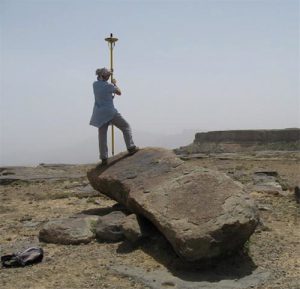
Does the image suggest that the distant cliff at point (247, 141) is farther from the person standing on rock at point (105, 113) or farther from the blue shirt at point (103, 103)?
the blue shirt at point (103, 103)

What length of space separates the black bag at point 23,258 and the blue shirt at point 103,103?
2.46 meters

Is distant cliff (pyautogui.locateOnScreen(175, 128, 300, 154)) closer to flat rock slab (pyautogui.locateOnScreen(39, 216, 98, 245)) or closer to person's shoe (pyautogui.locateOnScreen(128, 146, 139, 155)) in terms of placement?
person's shoe (pyautogui.locateOnScreen(128, 146, 139, 155))

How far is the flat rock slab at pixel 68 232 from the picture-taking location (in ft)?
19.7

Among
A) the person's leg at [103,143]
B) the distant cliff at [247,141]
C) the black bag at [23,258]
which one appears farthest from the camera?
the distant cliff at [247,141]

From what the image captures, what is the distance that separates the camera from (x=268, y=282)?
4617 millimetres

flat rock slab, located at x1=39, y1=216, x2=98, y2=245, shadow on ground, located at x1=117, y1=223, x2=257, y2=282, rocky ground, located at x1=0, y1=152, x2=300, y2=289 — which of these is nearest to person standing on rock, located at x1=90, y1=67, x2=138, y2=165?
flat rock slab, located at x1=39, y1=216, x2=98, y2=245

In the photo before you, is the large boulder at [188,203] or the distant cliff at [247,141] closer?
the large boulder at [188,203]

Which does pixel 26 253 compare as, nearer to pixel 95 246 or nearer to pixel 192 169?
pixel 95 246

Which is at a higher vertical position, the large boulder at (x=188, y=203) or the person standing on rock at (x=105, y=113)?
the person standing on rock at (x=105, y=113)

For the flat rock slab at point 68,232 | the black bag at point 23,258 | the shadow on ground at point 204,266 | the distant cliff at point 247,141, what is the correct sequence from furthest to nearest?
the distant cliff at point 247,141
the flat rock slab at point 68,232
the black bag at point 23,258
the shadow on ground at point 204,266

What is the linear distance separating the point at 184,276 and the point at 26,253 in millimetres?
1912

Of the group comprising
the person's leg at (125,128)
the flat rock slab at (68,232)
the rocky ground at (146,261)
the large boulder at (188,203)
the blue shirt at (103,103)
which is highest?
the blue shirt at (103,103)

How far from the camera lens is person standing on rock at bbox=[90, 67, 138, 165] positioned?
7.23 metres

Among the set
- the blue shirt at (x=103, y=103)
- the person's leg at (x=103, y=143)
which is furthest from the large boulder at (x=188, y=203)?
the blue shirt at (x=103, y=103)
